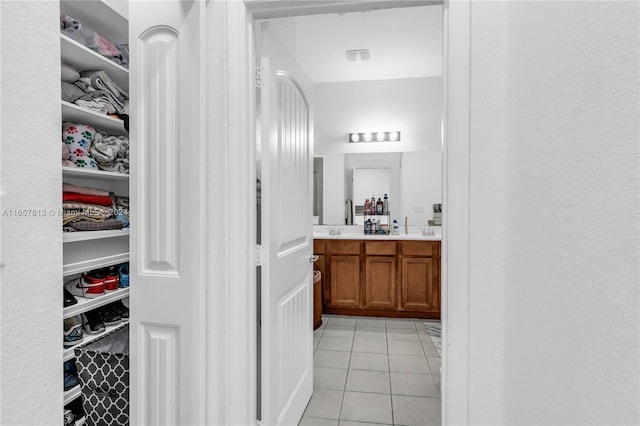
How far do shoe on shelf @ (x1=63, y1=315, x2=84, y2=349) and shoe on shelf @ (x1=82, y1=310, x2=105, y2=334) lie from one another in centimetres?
5

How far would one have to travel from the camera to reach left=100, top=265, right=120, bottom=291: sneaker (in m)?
1.81

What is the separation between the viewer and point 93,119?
5.63 ft

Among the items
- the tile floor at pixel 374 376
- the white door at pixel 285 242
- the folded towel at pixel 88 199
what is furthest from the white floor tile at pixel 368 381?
the folded towel at pixel 88 199

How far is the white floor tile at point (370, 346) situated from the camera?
10.00 feet

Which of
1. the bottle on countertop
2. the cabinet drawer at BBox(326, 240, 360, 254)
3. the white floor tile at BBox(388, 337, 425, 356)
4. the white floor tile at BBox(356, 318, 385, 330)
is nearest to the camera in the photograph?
A: the white floor tile at BBox(388, 337, 425, 356)

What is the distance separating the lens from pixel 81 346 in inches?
63.6

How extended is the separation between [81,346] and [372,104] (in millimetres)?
3873

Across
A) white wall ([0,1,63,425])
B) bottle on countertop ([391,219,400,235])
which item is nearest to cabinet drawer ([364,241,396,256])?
bottle on countertop ([391,219,400,235])

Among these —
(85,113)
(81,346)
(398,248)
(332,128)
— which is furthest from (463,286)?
(332,128)

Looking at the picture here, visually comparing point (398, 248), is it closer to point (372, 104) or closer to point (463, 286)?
point (372, 104)

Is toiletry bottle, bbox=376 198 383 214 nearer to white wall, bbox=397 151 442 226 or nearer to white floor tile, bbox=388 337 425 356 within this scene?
white wall, bbox=397 151 442 226

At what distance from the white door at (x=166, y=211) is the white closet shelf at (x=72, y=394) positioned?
0.34m

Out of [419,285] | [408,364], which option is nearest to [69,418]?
[408,364]

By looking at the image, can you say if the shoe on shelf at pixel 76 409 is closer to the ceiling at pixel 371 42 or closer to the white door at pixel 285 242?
the white door at pixel 285 242
